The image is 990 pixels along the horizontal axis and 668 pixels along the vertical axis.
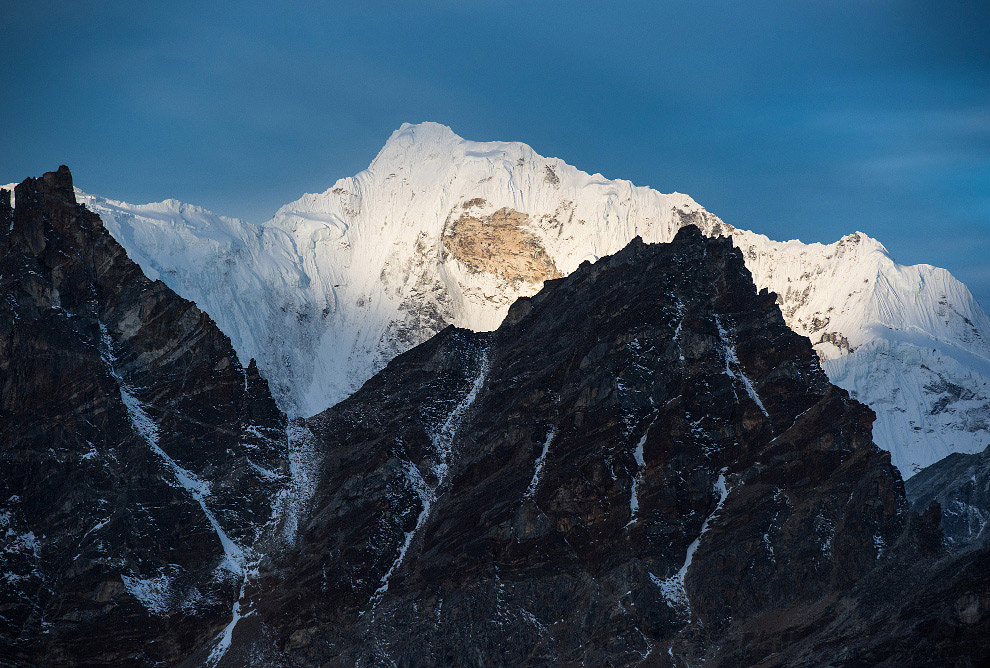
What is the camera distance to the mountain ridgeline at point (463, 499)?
126m

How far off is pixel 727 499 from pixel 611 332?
31180mm

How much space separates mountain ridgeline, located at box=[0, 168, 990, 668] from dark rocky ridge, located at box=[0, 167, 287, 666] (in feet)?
1.06

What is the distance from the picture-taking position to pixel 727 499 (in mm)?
137375

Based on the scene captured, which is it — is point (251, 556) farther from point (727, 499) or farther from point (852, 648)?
point (852, 648)

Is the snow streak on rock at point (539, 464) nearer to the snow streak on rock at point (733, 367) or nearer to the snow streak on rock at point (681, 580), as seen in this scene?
the snow streak on rock at point (681, 580)

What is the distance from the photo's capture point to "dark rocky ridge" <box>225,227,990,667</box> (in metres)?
121

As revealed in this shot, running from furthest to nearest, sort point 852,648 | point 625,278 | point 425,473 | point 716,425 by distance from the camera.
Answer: point 625,278 → point 425,473 → point 716,425 → point 852,648

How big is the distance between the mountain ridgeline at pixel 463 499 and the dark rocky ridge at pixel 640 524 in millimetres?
331

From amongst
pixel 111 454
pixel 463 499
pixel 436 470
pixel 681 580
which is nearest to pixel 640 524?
pixel 681 580

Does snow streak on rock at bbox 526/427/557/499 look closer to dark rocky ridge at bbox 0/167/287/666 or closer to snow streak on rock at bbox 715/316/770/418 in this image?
snow streak on rock at bbox 715/316/770/418

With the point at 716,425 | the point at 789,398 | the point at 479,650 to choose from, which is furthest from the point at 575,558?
the point at 789,398

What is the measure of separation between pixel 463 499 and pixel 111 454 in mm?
45633

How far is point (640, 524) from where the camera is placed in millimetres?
134750

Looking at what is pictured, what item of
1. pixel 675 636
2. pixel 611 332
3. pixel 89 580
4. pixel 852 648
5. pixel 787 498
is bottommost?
pixel 852 648
